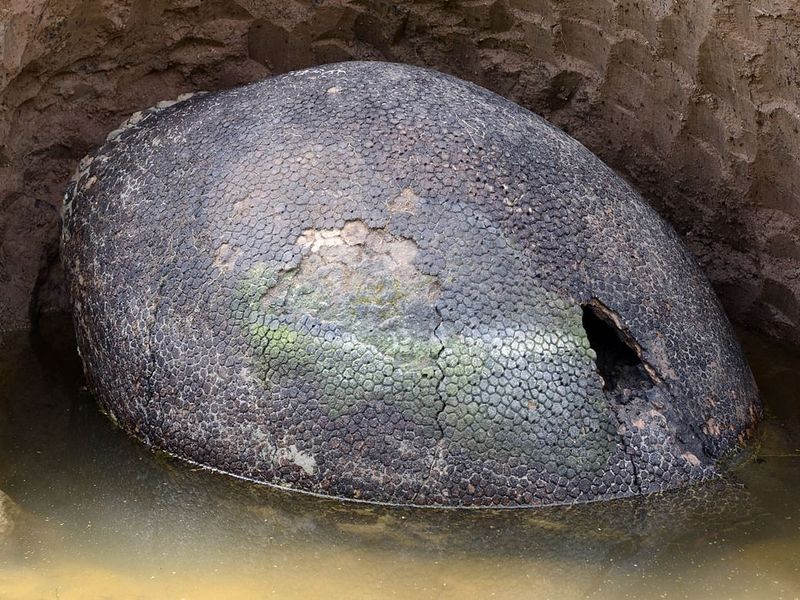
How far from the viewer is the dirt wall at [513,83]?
3283 mm

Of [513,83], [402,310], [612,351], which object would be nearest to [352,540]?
[402,310]

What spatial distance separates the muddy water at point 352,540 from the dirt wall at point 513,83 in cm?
73

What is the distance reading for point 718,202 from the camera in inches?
138

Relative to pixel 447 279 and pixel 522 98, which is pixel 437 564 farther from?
pixel 522 98

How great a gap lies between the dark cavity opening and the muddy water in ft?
0.91

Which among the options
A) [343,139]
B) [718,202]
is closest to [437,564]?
[343,139]

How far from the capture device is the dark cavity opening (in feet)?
9.28

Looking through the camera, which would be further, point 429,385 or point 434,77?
point 434,77

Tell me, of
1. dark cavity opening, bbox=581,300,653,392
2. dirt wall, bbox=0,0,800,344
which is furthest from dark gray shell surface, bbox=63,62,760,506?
dirt wall, bbox=0,0,800,344

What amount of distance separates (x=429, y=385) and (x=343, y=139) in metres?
0.66

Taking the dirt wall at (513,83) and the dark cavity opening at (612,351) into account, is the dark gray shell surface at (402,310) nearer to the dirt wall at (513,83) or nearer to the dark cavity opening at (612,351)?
the dark cavity opening at (612,351)

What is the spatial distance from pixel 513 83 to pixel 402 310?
1.39 metres

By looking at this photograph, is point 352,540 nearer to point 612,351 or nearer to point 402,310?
point 402,310

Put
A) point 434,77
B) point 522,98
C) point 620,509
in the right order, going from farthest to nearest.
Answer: point 522,98
point 434,77
point 620,509
